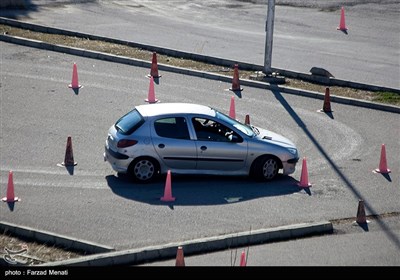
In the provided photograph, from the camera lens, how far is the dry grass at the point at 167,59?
27.0 meters

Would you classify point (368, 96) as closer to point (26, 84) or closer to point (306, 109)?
point (306, 109)

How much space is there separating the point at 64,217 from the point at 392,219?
5.96 meters

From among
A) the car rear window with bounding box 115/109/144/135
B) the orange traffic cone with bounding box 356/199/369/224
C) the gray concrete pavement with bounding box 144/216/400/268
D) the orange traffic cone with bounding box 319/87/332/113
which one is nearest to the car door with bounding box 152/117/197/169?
the car rear window with bounding box 115/109/144/135

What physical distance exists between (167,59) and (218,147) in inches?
424

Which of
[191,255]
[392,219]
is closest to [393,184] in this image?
[392,219]

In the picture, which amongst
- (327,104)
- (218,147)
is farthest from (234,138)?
(327,104)

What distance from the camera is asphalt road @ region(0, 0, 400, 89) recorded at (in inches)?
1217

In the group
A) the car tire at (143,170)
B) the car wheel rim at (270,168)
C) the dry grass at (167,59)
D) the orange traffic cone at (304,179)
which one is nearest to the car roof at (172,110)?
the car tire at (143,170)

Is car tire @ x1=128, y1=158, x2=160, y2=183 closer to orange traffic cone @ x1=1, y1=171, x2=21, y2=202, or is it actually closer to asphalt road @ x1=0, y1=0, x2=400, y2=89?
orange traffic cone @ x1=1, y1=171, x2=21, y2=202

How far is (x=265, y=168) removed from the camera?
1961 cm

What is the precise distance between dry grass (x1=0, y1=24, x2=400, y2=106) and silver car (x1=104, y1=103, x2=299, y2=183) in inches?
307

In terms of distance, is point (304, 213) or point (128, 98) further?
point (128, 98)

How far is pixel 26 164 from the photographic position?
65.0 ft

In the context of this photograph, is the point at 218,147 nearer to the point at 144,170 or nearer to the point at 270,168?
the point at 270,168
